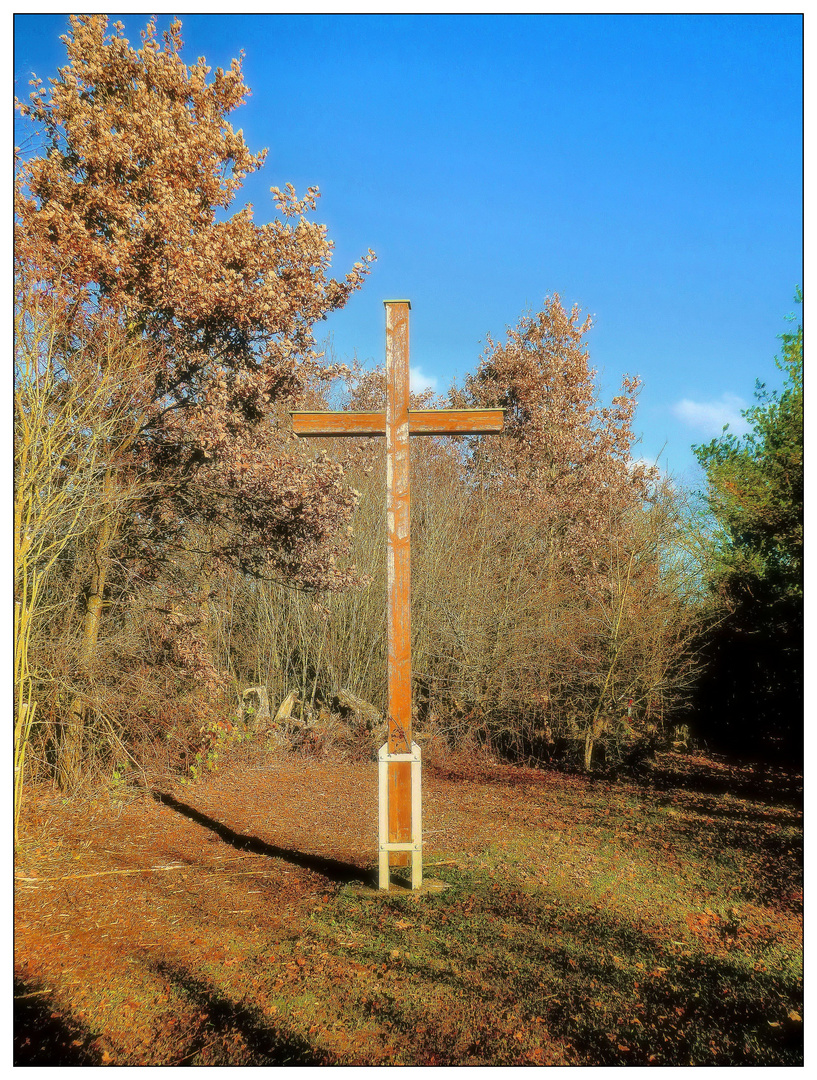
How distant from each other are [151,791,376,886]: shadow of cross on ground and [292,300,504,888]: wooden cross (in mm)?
451

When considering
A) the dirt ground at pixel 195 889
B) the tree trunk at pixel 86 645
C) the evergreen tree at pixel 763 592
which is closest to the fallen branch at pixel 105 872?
the dirt ground at pixel 195 889

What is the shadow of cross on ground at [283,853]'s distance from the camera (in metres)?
4.87

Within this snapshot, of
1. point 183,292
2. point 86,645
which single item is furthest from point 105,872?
point 183,292

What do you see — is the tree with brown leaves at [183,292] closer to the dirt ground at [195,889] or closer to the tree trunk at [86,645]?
the tree trunk at [86,645]

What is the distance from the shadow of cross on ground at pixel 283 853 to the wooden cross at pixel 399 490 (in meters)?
0.45

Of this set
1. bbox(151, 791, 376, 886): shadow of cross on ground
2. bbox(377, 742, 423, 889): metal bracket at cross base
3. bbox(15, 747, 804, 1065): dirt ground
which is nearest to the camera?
bbox(15, 747, 804, 1065): dirt ground

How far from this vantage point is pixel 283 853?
575 cm

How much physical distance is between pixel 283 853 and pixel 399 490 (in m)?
3.38

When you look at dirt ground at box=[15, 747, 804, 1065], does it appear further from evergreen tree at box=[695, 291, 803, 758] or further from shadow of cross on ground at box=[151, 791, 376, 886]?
evergreen tree at box=[695, 291, 803, 758]

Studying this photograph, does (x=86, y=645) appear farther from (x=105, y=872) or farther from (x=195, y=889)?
(x=195, y=889)

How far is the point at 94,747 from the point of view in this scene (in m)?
7.37

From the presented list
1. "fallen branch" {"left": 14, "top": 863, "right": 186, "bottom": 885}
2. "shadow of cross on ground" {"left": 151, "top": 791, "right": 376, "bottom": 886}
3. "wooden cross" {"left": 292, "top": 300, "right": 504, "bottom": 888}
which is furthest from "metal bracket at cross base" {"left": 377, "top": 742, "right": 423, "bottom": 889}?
"fallen branch" {"left": 14, "top": 863, "right": 186, "bottom": 885}

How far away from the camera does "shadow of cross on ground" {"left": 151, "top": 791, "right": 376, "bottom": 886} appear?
4.87m

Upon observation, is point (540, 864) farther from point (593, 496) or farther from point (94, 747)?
point (593, 496)
